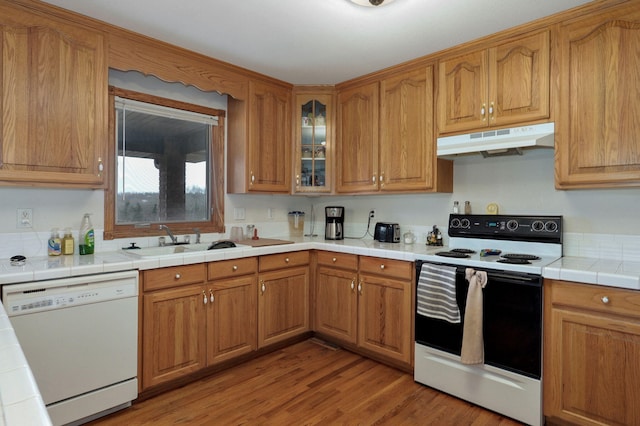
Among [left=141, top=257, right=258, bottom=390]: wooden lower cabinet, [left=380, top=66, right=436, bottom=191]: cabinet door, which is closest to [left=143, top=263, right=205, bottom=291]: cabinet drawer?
[left=141, top=257, right=258, bottom=390]: wooden lower cabinet

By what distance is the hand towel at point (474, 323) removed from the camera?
85.6 inches

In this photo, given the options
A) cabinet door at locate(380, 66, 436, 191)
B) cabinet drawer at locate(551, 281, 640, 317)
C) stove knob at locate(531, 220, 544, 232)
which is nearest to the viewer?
cabinet drawer at locate(551, 281, 640, 317)

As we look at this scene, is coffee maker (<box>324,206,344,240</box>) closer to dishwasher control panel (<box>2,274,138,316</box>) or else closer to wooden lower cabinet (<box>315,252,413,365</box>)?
wooden lower cabinet (<box>315,252,413,365</box>)

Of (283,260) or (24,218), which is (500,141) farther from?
(24,218)

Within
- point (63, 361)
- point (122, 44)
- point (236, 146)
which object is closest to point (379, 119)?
point (236, 146)

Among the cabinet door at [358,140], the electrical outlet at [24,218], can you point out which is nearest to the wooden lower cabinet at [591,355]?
the cabinet door at [358,140]

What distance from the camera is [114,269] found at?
208 centimetres

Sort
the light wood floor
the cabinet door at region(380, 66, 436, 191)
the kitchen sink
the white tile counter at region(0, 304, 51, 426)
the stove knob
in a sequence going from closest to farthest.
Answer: the white tile counter at region(0, 304, 51, 426) < the light wood floor < the stove knob < the kitchen sink < the cabinet door at region(380, 66, 436, 191)

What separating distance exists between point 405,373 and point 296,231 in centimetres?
173

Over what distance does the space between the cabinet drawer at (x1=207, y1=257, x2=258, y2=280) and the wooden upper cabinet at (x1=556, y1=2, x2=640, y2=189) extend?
2.09 m

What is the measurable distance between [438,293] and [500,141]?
1.05m

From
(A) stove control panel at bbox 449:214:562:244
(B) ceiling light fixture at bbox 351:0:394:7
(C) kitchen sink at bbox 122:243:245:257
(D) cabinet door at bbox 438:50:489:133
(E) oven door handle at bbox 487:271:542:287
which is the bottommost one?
(E) oven door handle at bbox 487:271:542:287

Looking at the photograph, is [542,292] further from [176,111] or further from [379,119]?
[176,111]

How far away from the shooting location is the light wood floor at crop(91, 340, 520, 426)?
2.10 metres
